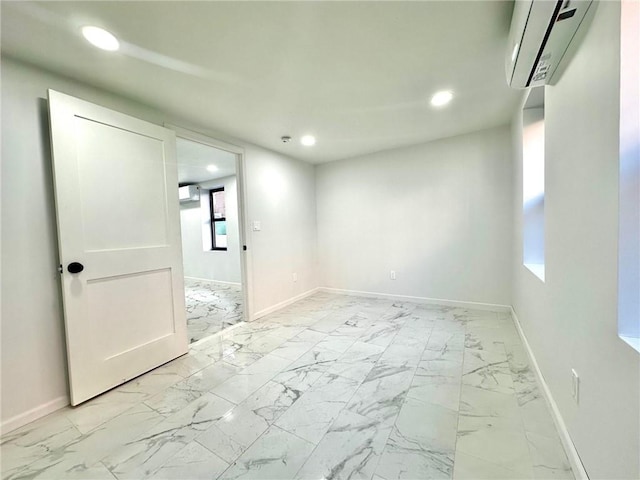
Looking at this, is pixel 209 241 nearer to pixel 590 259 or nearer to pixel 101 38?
pixel 101 38

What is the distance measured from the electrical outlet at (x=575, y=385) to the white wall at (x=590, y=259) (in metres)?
0.03

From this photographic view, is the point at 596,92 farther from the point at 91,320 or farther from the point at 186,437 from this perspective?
the point at 91,320

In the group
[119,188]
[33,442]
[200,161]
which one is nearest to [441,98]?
[119,188]

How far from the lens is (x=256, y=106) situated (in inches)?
88.0

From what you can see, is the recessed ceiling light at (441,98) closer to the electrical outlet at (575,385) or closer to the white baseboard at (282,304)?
the electrical outlet at (575,385)

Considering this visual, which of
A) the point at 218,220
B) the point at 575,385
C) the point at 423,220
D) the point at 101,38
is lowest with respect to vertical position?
the point at 575,385

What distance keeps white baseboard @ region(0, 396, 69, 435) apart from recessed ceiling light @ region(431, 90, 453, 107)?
3.55 meters

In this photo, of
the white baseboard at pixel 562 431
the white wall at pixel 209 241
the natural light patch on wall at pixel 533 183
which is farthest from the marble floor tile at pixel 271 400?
the white wall at pixel 209 241

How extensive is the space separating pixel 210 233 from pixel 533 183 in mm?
5594

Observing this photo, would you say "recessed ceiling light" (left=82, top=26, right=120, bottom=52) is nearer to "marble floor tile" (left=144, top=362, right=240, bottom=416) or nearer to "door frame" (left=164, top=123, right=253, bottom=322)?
"door frame" (left=164, top=123, right=253, bottom=322)

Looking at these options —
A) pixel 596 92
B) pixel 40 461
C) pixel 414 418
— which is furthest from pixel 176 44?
pixel 414 418

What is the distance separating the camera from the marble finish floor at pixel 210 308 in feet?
9.95

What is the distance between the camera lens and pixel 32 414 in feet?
5.16

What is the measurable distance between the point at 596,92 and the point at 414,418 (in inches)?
68.2
